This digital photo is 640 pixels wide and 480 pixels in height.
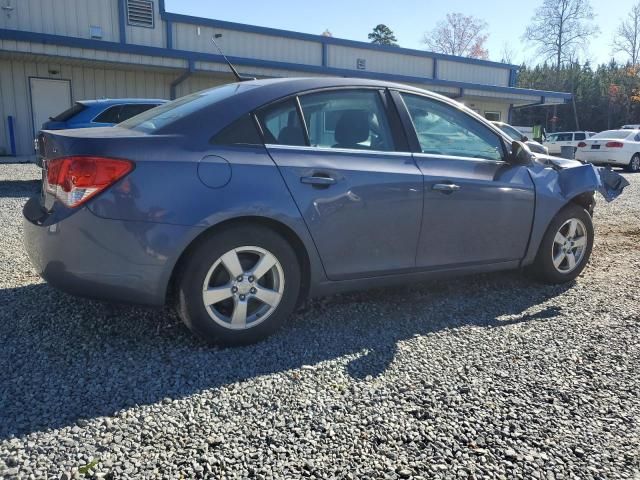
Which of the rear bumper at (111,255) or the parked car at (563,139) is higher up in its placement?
the parked car at (563,139)

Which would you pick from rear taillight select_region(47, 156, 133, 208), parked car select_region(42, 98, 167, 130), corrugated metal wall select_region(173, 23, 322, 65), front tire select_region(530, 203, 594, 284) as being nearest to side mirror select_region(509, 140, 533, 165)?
front tire select_region(530, 203, 594, 284)

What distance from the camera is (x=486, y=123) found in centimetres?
398

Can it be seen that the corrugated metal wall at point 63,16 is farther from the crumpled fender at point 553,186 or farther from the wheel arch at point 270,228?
the crumpled fender at point 553,186

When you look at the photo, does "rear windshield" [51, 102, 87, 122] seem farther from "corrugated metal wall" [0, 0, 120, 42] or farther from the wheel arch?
"corrugated metal wall" [0, 0, 120, 42]

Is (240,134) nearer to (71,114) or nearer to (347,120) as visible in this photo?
(347,120)

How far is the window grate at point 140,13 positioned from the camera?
17.3 metres

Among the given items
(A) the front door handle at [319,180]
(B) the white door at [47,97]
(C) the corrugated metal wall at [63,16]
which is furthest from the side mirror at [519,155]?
(C) the corrugated metal wall at [63,16]

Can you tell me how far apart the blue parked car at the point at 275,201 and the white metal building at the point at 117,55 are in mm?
13018

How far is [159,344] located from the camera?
3.08 metres

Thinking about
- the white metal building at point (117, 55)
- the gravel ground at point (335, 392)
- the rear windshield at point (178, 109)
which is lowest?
the gravel ground at point (335, 392)

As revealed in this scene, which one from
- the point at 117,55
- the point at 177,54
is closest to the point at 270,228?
the point at 117,55

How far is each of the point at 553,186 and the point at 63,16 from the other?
1659 cm

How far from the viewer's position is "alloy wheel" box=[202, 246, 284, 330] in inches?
117

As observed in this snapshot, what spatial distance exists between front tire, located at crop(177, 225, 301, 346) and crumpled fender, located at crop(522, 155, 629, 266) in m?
2.03
